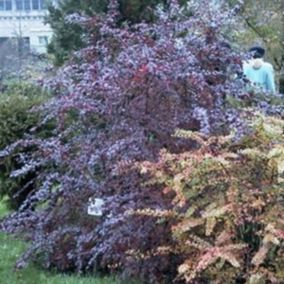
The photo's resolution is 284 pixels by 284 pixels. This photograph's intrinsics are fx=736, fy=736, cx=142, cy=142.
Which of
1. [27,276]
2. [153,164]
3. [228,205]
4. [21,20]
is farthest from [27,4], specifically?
[228,205]

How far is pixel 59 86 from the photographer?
5641mm

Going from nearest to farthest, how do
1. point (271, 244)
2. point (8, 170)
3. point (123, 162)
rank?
point (271, 244) → point (123, 162) → point (8, 170)

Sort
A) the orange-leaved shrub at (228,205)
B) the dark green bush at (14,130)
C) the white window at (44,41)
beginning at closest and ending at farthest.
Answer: the orange-leaved shrub at (228,205) < the dark green bush at (14,130) < the white window at (44,41)

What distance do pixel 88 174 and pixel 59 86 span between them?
82 centimetres

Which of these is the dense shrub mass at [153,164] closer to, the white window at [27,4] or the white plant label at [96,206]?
the white plant label at [96,206]

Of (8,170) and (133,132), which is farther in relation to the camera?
(8,170)

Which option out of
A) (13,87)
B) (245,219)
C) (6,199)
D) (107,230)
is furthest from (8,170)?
(245,219)

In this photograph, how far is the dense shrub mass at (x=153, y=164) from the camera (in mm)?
4434

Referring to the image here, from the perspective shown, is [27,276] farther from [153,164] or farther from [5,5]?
[5,5]

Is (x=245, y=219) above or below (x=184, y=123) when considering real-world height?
below

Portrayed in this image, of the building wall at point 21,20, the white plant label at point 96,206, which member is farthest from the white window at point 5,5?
the white plant label at point 96,206

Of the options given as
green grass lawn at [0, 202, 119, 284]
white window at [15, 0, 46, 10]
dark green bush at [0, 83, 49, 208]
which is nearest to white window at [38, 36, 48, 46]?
dark green bush at [0, 83, 49, 208]

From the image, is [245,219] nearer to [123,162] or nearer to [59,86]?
[123,162]

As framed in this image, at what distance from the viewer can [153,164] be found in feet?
15.0
